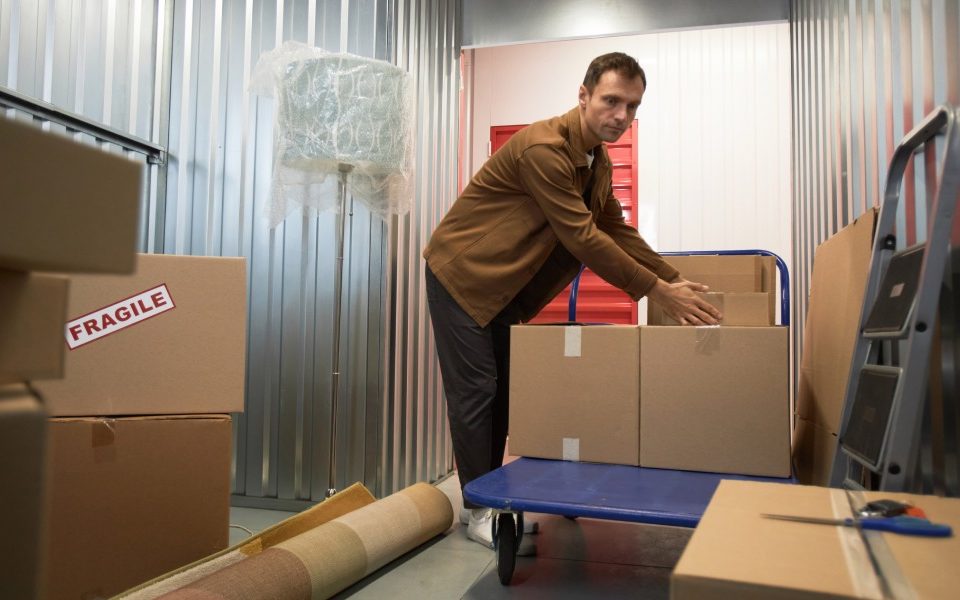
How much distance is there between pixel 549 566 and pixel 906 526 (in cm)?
122

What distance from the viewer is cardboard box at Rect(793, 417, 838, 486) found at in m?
1.79

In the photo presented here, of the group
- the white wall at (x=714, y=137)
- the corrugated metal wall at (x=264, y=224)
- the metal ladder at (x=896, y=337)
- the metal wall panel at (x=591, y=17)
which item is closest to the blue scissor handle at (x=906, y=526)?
the metal ladder at (x=896, y=337)

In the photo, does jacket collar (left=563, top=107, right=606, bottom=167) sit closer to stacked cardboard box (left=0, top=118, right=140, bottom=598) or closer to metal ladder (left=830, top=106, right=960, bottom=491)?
metal ladder (left=830, top=106, right=960, bottom=491)

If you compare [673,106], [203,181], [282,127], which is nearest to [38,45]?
[203,181]

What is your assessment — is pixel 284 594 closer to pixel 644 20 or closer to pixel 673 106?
pixel 644 20

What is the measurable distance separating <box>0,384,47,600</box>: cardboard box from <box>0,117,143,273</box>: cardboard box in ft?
0.37

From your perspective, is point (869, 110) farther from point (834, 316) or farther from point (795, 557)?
point (795, 557)

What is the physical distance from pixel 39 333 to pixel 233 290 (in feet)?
4.01

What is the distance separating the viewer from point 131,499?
63.5 inches

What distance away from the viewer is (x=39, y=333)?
60cm

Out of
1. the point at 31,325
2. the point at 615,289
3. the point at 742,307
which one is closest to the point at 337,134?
the point at 742,307

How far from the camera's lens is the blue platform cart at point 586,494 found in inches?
59.1

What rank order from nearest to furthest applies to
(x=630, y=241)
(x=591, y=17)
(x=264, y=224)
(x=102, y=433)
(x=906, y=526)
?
(x=906, y=526)
(x=102, y=433)
(x=630, y=241)
(x=264, y=224)
(x=591, y=17)

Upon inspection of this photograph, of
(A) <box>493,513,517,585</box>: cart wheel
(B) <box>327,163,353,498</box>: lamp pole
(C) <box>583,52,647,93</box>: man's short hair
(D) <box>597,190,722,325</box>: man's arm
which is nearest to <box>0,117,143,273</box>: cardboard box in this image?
(A) <box>493,513,517,585</box>: cart wheel
